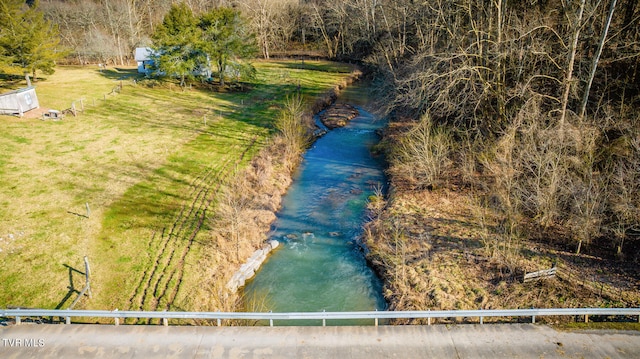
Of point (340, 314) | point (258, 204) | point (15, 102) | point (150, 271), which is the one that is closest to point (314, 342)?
point (340, 314)

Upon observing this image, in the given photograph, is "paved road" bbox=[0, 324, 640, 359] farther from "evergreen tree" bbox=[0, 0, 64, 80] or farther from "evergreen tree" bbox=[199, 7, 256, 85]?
"evergreen tree" bbox=[199, 7, 256, 85]

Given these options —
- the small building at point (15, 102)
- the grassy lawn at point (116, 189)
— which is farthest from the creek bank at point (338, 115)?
the small building at point (15, 102)

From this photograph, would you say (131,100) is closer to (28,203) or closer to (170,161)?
(170,161)

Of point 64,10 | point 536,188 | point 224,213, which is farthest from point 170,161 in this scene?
point 64,10

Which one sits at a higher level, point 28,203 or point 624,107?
point 624,107

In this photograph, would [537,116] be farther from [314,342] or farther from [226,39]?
[226,39]

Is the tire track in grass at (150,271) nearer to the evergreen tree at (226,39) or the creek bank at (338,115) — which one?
the creek bank at (338,115)
